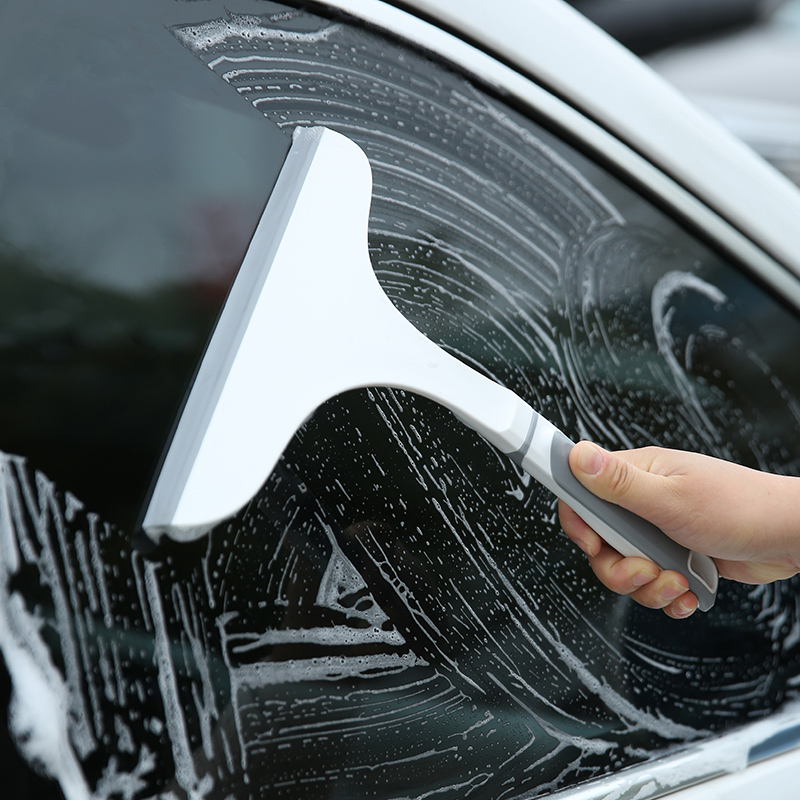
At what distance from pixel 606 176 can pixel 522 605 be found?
616 mm

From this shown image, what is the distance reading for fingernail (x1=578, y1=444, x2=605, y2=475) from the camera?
746 millimetres

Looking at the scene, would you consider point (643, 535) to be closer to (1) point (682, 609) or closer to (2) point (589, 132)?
(1) point (682, 609)

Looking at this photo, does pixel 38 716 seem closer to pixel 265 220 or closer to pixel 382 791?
pixel 382 791

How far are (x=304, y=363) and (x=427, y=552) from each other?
0.24m

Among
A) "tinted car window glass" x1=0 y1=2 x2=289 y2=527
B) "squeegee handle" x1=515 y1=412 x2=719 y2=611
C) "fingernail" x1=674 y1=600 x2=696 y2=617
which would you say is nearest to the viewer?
"tinted car window glass" x1=0 y1=2 x2=289 y2=527

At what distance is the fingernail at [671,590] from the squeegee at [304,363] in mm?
125

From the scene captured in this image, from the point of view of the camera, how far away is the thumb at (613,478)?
749mm

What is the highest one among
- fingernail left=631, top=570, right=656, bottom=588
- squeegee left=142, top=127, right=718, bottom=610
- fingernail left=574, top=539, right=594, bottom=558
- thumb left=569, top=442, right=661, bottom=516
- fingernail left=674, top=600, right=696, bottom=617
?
squeegee left=142, top=127, right=718, bottom=610

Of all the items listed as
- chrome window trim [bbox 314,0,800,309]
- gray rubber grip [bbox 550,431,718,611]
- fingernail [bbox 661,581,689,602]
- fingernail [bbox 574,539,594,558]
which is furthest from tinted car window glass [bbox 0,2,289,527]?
fingernail [bbox 661,581,689,602]

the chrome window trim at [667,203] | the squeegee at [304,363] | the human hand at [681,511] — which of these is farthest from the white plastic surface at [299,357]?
the chrome window trim at [667,203]

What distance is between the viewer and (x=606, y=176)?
1012 mm

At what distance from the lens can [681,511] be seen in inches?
32.1

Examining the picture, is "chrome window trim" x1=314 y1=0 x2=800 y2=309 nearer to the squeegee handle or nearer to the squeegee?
the squeegee

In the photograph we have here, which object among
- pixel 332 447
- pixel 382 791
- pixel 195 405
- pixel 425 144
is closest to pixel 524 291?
pixel 425 144
